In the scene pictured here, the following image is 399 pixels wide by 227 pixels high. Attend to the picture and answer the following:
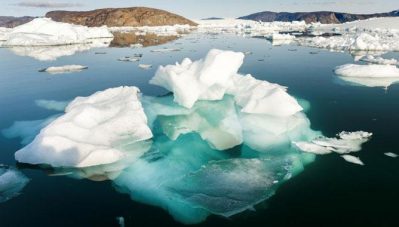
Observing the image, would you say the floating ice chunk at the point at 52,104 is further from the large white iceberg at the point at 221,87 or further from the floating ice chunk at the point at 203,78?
the floating ice chunk at the point at 203,78

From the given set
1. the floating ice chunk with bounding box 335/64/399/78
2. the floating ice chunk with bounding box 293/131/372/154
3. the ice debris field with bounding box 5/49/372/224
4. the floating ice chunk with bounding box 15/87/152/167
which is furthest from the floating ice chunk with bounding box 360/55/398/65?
the floating ice chunk with bounding box 15/87/152/167

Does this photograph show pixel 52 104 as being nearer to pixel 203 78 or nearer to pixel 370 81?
pixel 203 78

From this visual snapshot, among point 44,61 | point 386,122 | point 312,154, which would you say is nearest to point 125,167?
point 312,154

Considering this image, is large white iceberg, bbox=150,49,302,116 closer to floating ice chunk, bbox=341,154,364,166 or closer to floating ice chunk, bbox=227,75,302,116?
floating ice chunk, bbox=227,75,302,116

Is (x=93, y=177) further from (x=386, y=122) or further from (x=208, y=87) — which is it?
(x=386, y=122)

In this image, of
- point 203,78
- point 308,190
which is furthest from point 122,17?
point 308,190

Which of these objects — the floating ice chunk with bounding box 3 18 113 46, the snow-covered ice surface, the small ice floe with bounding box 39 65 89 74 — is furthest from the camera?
the snow-covered ice surface
